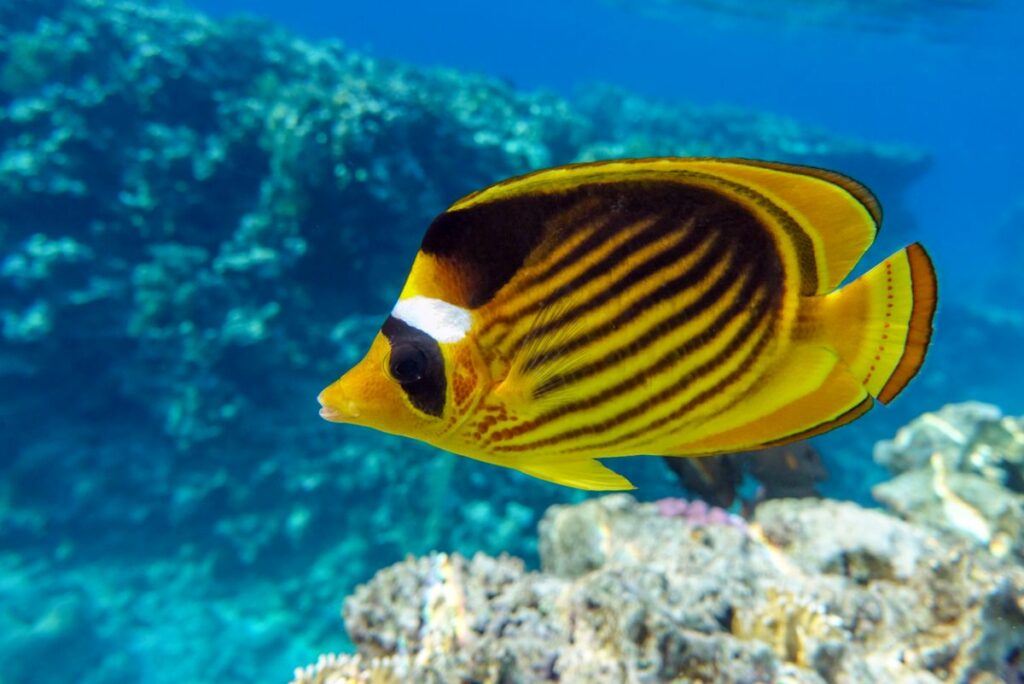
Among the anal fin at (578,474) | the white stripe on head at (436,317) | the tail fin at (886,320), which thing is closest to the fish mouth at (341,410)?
the white stripe on head at (436,317)

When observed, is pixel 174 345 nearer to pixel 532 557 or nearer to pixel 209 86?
pixel 209 86

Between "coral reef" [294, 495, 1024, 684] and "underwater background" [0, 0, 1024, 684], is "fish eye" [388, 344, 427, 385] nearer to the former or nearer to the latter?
"coral reef" [294, 495, 1024, 684]

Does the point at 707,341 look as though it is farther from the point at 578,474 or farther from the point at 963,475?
the point at 963,475

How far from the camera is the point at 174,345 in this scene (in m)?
7.80

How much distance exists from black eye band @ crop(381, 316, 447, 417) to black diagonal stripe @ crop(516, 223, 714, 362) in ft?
0.37

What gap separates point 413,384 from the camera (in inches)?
32.5

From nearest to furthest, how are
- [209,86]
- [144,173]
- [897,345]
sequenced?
[897,345] < [144,173] < [209,86]

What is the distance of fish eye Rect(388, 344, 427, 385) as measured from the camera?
0.81 metres

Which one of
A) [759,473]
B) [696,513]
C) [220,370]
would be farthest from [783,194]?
[220,370]

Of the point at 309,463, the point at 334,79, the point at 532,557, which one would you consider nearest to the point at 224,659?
the point at 309,463

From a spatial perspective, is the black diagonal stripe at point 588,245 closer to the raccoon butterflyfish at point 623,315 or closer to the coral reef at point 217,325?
the raccoon butterflyfish at point 623,315

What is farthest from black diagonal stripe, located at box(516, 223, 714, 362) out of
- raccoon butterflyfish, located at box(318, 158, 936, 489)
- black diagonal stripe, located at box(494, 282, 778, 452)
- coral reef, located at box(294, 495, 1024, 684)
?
coral reef, located at box(294, 495, 1024, 684)

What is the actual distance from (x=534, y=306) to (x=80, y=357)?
349 inches

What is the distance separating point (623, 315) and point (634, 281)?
0.17 feet
